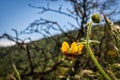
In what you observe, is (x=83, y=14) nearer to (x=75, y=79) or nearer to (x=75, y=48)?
(x=75, y=79)

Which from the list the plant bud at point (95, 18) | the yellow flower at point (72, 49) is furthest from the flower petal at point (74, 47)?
the plant bud at point (95, 18)

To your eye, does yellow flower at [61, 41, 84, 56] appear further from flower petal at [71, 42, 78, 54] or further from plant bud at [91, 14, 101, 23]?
plant bud at [91, 14, 101, 23]

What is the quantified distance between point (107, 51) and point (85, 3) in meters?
0.72

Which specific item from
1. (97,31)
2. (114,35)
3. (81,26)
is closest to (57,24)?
(81,26)

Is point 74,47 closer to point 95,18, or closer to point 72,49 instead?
point 72,49

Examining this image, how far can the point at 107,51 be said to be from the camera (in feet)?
14.4

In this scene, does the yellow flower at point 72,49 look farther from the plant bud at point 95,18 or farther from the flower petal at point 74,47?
the plant bud at point 95,18

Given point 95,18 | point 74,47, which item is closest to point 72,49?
point 74,47

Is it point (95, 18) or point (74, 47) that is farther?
point (74, 47)

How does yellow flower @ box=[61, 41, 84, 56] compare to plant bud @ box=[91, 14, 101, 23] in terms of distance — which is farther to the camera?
yellow flower @ box=[61, 41, 84, 56]

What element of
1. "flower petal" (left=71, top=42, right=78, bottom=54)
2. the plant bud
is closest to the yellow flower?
"flower petal" (left=71, top=42, right=78, bottom=54)

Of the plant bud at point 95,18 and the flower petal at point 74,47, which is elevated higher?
the plant bud at point 95,18

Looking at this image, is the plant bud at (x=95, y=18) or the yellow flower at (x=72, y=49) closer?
the plant bud at (x=95, y=18)

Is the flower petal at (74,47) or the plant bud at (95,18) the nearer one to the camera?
the plant bud at (95,18)
